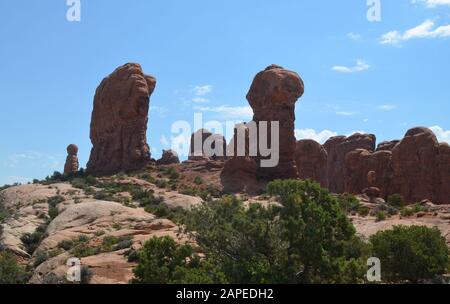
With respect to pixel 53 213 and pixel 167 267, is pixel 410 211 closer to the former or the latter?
pixel 167 267

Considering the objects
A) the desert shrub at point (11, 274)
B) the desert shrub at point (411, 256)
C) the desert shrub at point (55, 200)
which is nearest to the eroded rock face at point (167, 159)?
the desert shrub at point (55, 200)

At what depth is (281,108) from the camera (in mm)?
49938

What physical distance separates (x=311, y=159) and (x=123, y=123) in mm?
22421

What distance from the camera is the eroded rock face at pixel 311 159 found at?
6135 cm

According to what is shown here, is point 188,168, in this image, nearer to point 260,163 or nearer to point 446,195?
point 260,163

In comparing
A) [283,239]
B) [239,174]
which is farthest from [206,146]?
[283,239]

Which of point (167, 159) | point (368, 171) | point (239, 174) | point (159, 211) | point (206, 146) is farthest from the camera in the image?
point (206, 146)

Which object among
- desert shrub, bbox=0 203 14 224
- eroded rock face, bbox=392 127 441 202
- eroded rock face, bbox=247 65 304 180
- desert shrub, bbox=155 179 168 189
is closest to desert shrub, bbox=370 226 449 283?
desert shrub, bbox=0 203 14 224

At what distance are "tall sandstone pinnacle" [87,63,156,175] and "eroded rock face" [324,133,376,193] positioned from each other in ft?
110

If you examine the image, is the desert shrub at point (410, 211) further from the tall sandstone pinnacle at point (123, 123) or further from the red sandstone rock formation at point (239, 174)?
the tall sandstone pinnacle at point (123, 123)

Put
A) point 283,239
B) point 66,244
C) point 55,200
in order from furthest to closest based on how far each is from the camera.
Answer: point 55,200, point 66,244, point 283,239

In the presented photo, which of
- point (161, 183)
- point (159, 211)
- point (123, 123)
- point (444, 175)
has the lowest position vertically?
point (159, 211)

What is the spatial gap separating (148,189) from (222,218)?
26.1 meters
